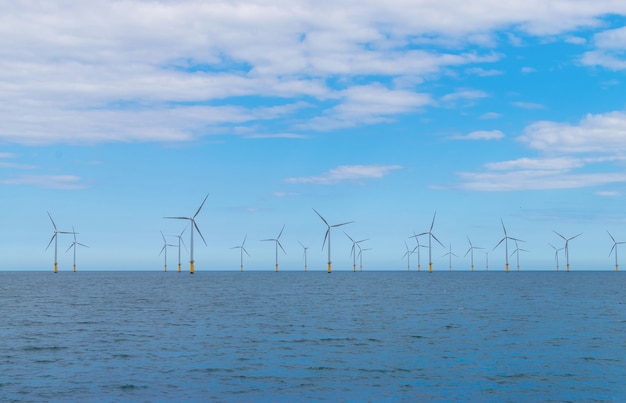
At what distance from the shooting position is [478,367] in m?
41.5

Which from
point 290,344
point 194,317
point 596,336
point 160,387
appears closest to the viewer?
point 160,387

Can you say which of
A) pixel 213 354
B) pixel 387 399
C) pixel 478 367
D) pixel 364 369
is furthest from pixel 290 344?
pixel 387 399

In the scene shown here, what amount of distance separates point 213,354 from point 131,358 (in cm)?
585

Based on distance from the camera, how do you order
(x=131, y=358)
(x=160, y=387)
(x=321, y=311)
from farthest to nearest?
(x=321, y=311) < (x=131, y=358) < (x=160, y=387)

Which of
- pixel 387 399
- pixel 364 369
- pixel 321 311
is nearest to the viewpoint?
pixel 387 399

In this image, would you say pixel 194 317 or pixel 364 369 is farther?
pixel 194 317

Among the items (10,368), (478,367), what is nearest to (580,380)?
(478,367)

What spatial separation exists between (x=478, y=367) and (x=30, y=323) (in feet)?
170

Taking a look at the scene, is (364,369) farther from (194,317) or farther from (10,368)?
(194,317)

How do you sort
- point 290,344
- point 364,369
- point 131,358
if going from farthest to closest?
point 290,344
point 131,358
point 364,369

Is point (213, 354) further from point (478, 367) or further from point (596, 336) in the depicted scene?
point (596, 336)

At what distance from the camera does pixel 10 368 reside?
41250 mm

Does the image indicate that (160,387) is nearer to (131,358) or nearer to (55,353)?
(131,358)

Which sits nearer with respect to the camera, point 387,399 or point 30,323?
point 387,399
